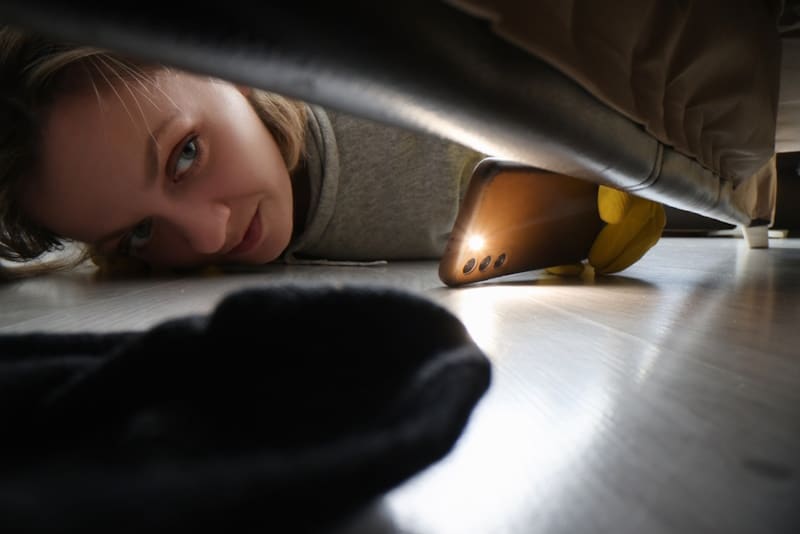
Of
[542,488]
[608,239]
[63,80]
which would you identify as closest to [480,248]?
[608,239]

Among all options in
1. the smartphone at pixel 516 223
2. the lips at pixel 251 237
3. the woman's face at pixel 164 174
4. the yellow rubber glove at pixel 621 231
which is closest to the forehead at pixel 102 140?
the woman's face at pixel 164 174

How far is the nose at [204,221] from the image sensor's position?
686 mm

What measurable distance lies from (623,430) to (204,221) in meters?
0.65

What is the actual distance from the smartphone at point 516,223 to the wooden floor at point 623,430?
0.17 meters

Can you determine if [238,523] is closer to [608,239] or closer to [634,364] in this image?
[634,364]

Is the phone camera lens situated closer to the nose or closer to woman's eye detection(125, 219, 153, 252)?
the nose

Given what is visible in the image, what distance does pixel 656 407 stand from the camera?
0.18m

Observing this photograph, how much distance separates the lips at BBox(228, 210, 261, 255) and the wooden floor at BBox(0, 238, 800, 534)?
427 millimetres

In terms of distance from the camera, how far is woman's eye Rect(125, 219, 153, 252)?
75cm

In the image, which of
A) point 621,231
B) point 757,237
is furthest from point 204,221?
point 757,237

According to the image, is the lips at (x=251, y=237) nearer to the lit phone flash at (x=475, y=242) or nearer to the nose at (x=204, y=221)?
the nose at (x=204, y=221)

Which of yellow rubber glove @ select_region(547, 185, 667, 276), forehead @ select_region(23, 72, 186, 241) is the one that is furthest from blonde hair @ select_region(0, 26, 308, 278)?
yellow rubber glove @ select_region(547, 185, 667, 276)

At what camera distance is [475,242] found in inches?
21.5

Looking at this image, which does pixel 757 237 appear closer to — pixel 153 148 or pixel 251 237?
pixel 251 237
